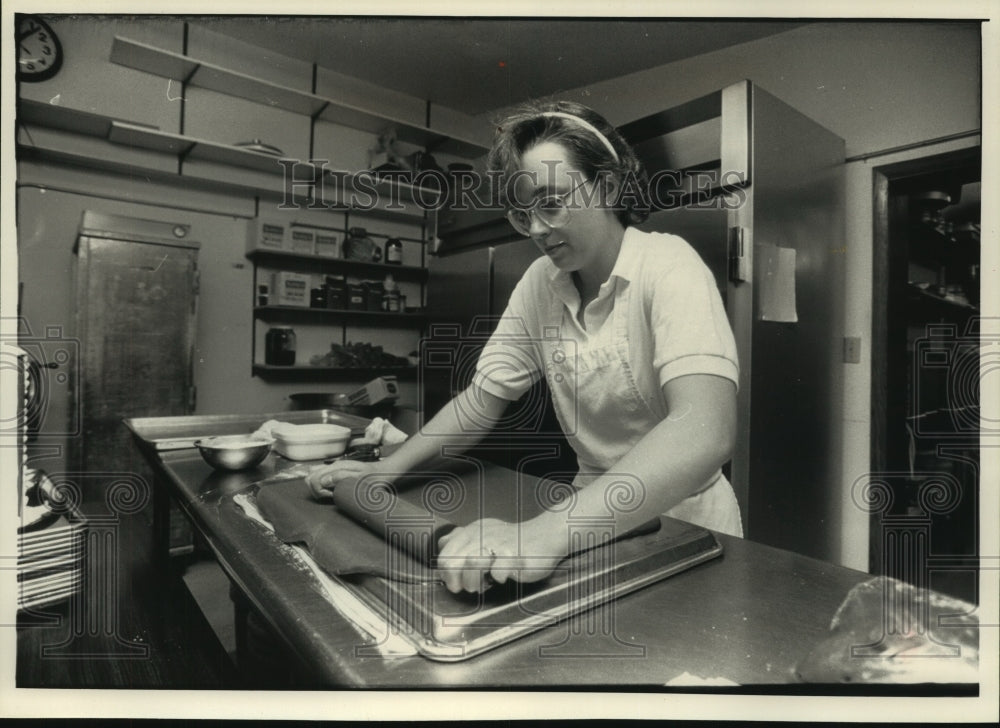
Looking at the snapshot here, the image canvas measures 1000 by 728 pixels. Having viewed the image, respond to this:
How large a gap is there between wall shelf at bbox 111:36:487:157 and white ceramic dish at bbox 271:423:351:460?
859mm

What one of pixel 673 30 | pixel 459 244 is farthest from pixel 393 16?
pixel 459 244

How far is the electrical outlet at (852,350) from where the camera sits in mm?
1382

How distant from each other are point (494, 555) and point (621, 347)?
0.63 metres

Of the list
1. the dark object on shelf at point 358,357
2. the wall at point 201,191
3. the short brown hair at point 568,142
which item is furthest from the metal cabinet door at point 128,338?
the short brown hair at point 568,142

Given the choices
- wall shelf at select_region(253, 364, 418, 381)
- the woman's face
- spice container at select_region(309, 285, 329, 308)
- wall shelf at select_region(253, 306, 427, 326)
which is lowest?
wall shelf at select_region(253, 364, 418, 381)

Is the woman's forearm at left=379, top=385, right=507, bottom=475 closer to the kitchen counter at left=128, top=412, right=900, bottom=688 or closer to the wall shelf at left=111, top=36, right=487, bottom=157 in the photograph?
the kitchen counter at left=128, top=412, right=900, bottom=688

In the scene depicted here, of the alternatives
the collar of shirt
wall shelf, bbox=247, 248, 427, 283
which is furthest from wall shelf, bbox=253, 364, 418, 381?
the collar of shirt

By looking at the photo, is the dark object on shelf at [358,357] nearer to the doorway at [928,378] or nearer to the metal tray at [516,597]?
the metal tray at [516,597]

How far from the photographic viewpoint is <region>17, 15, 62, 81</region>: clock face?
1118mm

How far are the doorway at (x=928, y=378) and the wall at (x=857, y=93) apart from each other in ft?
0.13

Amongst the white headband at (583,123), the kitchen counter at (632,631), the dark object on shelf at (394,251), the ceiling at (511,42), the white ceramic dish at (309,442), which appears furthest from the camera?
the dark object on shelf at (394,251)

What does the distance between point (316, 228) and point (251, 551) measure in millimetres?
1349

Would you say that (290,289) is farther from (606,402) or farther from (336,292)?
(606,402)

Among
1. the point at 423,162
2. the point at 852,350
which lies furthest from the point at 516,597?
the point at 423,162
